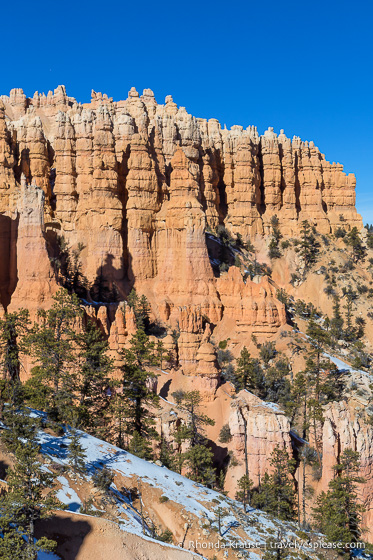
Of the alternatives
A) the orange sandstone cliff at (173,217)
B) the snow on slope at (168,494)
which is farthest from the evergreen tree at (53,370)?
the orange sandstone cliff at (173,217)

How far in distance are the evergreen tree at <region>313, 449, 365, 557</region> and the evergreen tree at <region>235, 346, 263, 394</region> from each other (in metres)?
11.2

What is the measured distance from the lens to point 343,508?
24.8 meters

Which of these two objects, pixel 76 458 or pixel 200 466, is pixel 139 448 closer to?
pixel 200 466

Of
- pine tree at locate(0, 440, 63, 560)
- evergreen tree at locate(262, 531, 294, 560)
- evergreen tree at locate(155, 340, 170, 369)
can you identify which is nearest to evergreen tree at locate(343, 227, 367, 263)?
evergreen tree at locate(155, 340, 170, 369)

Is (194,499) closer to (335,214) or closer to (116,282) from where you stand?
(116,282)

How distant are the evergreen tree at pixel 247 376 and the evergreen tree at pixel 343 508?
1123cm

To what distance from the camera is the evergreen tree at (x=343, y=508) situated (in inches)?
916

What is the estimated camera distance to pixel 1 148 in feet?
173

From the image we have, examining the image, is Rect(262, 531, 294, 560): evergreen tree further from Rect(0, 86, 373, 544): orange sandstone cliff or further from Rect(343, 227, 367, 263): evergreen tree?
Rect(343, 227, 367, 263): evergreen tree

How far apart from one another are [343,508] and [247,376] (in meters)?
15.0

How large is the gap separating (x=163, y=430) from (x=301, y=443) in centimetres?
805

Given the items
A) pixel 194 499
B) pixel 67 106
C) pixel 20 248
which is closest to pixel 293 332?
pixel 20 248

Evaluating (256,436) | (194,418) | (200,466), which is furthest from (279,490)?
(194,418)

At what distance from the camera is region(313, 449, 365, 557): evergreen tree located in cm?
2327
